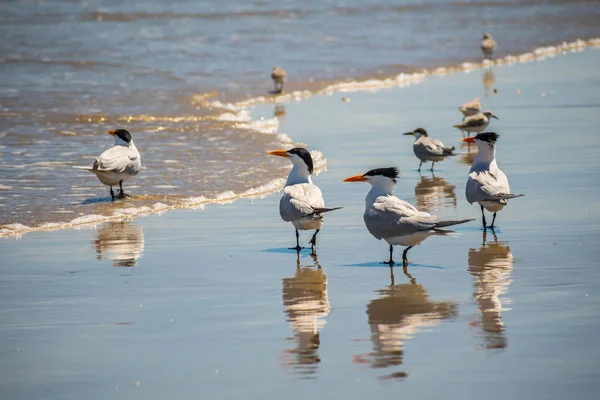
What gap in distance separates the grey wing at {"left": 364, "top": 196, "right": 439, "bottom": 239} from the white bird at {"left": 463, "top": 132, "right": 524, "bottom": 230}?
1.53 metres

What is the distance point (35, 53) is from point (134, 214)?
2253 centimetres

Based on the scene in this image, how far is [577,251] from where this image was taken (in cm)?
947

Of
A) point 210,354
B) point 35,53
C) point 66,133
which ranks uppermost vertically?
point 35,53

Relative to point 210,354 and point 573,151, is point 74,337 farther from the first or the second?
point 573,151

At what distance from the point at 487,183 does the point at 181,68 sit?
20.2 metres

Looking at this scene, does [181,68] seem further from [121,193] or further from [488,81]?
[121,193]

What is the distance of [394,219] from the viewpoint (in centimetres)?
923

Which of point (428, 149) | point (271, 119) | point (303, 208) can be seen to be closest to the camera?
point (303, 208)

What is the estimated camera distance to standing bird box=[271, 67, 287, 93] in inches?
984

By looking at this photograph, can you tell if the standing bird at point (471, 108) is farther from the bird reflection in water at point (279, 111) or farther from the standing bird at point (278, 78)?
the standing bird at point (278, 78)

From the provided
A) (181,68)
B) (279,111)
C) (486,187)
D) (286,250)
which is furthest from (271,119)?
(286,250)

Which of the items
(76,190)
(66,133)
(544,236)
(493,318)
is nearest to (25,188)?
(76,190)

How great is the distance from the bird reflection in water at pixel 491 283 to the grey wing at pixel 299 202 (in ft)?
5.18

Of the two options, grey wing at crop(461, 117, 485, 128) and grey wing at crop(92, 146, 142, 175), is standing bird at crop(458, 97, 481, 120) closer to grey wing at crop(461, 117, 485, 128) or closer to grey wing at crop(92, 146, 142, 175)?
grey wing at crop(461, 117, 485, 128)
